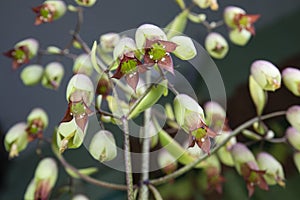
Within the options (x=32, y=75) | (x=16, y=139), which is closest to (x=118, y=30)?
(x=32, y=75)

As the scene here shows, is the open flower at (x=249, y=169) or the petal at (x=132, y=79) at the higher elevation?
the petal at (x=132, y=79)

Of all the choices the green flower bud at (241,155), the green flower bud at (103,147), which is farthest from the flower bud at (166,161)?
the green flower bud at (103,147)

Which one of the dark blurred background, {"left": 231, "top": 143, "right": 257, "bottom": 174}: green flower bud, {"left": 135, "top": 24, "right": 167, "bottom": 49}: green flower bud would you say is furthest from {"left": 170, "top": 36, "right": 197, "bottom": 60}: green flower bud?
the dark blurred background

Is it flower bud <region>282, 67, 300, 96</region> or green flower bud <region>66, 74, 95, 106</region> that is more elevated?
green flower bud <region>66, 74, 95, 106</region>

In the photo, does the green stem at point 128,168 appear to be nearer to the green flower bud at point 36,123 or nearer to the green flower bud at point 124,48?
the green flower bud at point 124,48

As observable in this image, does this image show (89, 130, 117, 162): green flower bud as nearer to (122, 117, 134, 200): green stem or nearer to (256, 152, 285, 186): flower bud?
(122, 117, 134, 200): green stem

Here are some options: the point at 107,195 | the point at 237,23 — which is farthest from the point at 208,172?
the point at 107,195

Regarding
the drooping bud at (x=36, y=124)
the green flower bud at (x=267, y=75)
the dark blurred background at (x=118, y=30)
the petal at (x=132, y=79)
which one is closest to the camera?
the petal at (x=132, y=79)
